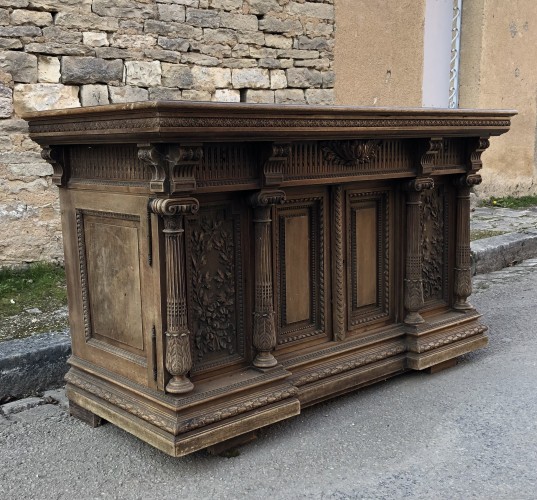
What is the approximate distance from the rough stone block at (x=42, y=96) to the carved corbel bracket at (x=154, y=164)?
9.94 ft

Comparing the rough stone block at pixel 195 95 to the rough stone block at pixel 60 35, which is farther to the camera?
the rough stone block at pixel 195 95

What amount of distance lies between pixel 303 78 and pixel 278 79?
14.4 inches

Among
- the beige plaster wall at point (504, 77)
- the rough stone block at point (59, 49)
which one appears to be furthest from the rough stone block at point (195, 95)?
the beige plaster wall at point (504, 77)

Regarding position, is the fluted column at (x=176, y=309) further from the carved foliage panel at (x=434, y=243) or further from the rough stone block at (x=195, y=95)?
the rough stone block at (x=195, y=95)

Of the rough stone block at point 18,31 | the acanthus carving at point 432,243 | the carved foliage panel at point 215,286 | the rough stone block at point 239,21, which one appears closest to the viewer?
the carved foliage panel at point 215,286

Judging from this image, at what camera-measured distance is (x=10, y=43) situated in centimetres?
501

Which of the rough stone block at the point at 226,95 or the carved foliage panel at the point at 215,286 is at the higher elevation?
the rough stone block at the point at 226,95

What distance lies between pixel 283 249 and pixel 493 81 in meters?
7.67

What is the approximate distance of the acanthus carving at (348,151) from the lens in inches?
122

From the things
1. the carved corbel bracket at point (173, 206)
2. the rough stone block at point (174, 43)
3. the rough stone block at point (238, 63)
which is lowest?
the carved corbel bracket at point (173, 206)

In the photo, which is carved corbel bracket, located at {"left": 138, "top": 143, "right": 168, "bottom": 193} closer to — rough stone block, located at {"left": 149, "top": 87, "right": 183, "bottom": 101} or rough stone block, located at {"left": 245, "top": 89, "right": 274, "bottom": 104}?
rough stone block, located at {"left": 149, "top": 87, "right": 183, "bottom": 101}

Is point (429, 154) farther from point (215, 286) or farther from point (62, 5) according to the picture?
point (62, 5)

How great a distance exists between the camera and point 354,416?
3.13m

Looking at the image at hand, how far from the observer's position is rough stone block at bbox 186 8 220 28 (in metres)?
6.00
